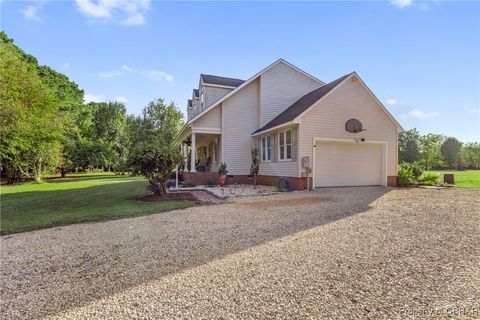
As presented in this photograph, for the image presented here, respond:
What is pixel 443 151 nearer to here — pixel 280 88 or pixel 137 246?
pixel 280 88

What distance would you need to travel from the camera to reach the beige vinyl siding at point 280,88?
16.6 meters

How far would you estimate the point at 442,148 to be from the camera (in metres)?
41.5

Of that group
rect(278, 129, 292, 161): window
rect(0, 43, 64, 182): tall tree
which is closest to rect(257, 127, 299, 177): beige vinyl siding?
rect(278, 129, 292, 161): window

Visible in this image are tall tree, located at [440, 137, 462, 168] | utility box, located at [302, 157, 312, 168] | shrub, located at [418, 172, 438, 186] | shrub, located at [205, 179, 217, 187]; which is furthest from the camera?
tall tree, located at [440, 137, 462, 168]

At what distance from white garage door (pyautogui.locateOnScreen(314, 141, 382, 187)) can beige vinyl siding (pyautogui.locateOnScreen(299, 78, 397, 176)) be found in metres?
0.52

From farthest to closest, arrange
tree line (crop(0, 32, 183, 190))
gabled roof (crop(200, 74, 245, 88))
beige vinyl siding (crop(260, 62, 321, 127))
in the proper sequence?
gabled roof (crop(200, 74, 245, 88)) < beige vinyl siding (crop(260, 62, 321, 127)) < tree line (crop(0, 32, 183, 190))

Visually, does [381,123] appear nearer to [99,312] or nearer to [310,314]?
[310,314]

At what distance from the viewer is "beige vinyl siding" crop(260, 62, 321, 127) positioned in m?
16.6

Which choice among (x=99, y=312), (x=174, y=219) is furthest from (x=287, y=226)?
(x=99, y=312)

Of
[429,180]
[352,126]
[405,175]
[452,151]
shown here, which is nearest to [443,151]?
[452,151]

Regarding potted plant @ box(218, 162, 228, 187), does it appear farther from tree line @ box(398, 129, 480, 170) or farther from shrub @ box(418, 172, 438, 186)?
tree line @ box(398, 129, 480, 170)

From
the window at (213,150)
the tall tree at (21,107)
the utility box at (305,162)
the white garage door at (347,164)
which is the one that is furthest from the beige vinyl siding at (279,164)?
the tall tree at (21,107)

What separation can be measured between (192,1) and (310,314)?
1207 centimetres

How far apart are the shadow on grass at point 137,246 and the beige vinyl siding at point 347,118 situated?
17.6 feet
